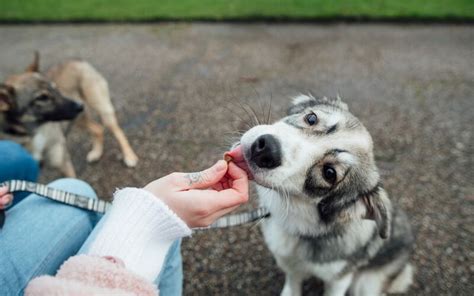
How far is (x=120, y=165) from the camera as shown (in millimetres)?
4195

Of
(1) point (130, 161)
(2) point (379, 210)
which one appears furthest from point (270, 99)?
(2) point (379, 210)

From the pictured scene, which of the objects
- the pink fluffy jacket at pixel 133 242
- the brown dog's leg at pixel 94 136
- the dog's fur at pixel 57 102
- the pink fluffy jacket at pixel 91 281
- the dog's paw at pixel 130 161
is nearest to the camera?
the pink fluffy jacket at pixel 91 281

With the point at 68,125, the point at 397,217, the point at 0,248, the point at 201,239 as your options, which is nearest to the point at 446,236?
the point at 397,217

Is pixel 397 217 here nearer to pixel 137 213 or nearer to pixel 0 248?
pixel 137 213

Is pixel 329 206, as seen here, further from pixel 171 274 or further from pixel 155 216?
pixel 155 216

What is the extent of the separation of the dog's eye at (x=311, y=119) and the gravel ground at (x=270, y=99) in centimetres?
140

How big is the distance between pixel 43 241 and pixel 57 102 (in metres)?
2.31

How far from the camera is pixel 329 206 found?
2.10 m

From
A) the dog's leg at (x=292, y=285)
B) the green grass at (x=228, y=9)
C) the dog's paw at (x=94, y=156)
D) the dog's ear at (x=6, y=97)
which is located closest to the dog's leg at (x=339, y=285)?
the dog's leg at (x=292, y=285)

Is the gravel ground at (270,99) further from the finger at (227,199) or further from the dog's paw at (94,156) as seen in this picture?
the finger at (227,199)

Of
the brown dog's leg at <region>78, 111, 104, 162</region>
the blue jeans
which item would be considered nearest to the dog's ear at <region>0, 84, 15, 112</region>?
the brown dog's leg at <region>78, 111, 104, 162</region>

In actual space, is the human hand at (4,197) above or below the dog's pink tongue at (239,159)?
below

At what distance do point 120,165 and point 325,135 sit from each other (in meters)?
2.83

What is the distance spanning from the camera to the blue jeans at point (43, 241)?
161cm
